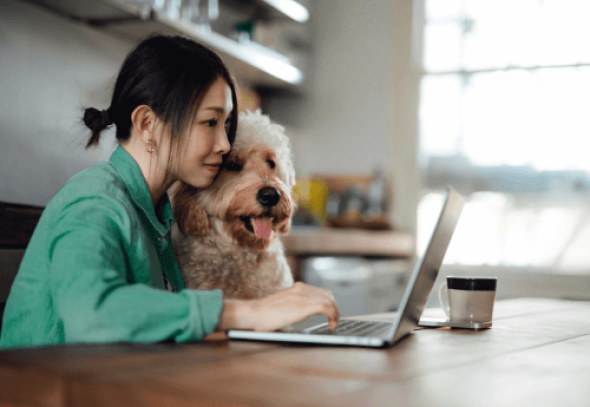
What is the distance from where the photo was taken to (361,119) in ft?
13.7

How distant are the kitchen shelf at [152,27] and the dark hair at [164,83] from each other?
1.37ft

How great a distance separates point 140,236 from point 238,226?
560 mm

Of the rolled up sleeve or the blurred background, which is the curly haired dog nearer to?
the rolled up sleeve

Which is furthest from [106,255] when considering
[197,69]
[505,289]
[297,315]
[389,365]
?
[505,289]

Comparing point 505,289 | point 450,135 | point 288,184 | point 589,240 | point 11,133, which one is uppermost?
point 450,135

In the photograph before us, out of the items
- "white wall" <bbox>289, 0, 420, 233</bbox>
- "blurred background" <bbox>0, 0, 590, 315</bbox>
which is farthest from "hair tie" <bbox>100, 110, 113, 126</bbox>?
"white wall" <bbox>289, 0, 420, 233</bbox>

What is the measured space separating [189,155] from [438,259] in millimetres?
546

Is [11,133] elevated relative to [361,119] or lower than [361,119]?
lower

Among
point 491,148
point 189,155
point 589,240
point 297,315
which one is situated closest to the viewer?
point 297,315

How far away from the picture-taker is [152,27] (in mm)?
2547

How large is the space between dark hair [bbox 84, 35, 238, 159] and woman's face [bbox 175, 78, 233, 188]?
0.7 inches

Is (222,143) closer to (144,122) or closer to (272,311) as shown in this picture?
(144,122)

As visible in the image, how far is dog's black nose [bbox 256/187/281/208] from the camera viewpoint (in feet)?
5.02

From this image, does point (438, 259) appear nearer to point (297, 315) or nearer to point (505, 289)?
point (297, 315)
